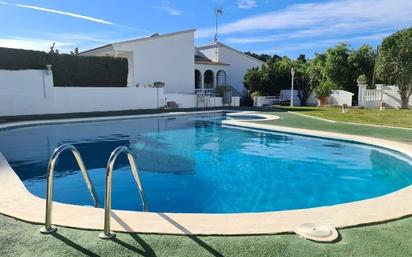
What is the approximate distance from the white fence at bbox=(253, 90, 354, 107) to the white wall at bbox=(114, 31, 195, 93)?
683 cm

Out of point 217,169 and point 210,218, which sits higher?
point 210,218

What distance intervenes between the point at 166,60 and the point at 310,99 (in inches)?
541

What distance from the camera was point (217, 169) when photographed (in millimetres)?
9156

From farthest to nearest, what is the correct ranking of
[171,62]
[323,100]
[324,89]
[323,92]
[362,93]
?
1. [171,62]
2. [323,100]
3. [323,92]
4. [324,89]
5. [362,93]

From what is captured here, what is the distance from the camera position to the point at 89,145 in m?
12.4

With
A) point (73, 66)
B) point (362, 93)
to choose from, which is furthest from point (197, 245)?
A: point (362, 93)

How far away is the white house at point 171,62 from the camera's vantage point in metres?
29.2

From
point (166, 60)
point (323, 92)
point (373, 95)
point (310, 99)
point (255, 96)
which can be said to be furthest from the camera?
point (310, 99)

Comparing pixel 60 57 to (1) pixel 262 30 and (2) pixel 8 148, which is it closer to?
(2) pixel 8 148

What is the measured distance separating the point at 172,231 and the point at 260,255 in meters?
1.02

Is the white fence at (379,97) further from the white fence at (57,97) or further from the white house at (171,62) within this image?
the white fence at (57,97)

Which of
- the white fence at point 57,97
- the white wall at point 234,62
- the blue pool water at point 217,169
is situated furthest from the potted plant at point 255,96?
the blue pool water at point 217,169

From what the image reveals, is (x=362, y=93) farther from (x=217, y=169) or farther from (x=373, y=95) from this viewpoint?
(x=217, y=169)

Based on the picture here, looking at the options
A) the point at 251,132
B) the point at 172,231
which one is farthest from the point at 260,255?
the point at 251,132
